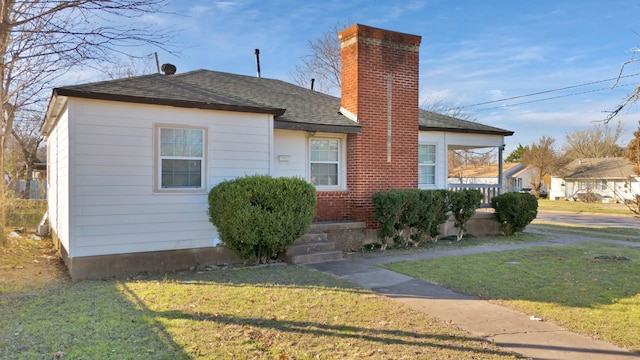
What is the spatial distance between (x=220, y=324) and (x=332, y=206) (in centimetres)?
657

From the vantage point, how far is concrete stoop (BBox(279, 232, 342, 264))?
876cm

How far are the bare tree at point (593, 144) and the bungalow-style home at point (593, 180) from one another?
300 inches

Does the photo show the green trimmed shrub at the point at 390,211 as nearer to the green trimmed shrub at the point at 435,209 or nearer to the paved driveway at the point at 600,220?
the green trimmed shrub at the point at 435,209

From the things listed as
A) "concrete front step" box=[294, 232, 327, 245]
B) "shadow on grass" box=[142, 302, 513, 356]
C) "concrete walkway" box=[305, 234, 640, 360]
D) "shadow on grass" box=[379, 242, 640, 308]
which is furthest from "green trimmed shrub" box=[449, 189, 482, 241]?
"shadow on grass" box=[142, 302, 513, 356]

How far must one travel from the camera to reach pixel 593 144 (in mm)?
54688

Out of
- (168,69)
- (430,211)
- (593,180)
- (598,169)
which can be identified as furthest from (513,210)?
(598,169)

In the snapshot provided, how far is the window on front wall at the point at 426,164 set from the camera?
42.5ft

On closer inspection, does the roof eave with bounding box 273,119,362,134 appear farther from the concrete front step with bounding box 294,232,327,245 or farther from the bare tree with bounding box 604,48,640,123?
the bare tree with bounding box 604,48,640,123

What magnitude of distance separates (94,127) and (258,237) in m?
3.54

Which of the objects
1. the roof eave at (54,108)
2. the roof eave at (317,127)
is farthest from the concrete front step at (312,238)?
the roof eave at (54,108)

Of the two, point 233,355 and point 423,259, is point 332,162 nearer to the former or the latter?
point 423,259

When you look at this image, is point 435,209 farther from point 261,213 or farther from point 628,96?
point 628,96

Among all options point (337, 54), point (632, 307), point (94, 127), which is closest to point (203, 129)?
point (94, 127)

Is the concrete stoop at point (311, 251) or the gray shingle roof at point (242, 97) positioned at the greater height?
the gray shingle roof at point (242, 97)
